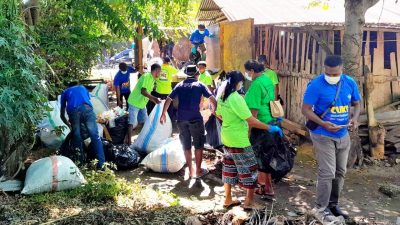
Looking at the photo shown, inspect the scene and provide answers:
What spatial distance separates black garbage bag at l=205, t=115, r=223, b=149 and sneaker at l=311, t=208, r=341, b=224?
2.63 meters

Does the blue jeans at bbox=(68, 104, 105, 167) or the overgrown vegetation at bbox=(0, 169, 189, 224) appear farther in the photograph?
the blue jeans at bbox=(68, 104, 105, 167)

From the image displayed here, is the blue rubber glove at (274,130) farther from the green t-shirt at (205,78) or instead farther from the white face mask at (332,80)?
the green t-shirt at (205,78)

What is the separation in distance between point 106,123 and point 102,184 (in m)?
2.74

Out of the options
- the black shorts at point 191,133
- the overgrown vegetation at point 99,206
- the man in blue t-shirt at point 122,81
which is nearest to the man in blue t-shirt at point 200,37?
the man in blue t-shirt at point 122,81

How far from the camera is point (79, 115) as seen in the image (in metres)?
6.17

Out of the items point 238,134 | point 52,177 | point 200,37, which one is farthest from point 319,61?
point 200,37

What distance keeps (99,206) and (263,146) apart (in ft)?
6.35

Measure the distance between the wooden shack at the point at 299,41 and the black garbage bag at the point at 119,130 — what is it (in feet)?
9.68

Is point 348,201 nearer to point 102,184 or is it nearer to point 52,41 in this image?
point 102,184

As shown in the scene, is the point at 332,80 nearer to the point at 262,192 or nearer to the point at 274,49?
the point at 262,192

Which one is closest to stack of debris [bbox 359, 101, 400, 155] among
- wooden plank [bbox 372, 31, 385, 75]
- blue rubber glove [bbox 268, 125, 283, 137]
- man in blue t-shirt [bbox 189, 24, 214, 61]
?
wooden plank [bbox 372, 31, 385, 75]

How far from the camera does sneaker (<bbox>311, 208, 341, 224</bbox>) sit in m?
3.89

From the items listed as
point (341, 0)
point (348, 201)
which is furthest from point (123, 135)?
point (341, 0)

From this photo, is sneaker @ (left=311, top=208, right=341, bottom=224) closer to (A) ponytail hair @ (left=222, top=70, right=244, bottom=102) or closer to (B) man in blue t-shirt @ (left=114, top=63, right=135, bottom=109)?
(A) ponytail hair @ (left=222, top=70, right=244, bottom=102)
